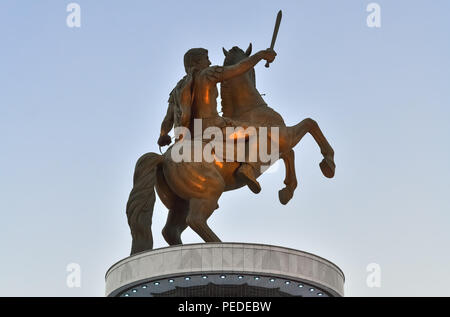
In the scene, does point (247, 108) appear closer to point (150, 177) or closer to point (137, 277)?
point (150, 177)

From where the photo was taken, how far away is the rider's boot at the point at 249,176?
2194cm

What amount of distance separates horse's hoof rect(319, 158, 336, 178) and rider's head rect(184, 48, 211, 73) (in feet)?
10.5

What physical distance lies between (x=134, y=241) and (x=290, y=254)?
3.42 metres

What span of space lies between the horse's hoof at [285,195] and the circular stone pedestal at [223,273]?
288 cm

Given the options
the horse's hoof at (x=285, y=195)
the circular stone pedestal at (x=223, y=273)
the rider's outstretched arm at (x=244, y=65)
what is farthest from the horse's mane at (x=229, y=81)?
the circular stone pedestal at (x=223, y=273)

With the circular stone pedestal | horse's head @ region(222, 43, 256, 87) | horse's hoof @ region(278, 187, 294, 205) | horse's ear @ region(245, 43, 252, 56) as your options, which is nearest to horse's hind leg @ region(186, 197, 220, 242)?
the circular stone pedestal

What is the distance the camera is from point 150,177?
71.3 feet

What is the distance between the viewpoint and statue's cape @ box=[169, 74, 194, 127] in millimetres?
22266

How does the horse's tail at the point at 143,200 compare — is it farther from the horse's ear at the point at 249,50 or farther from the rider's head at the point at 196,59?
the horse's ear at the point at 249,50

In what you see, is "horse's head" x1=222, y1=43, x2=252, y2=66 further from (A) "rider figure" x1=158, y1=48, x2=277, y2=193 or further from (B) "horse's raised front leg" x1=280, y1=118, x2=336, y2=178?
(B) "horse's raised front leg" x1=280, y1=118, x2=336, y2=178

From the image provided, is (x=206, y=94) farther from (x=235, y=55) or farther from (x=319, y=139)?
(x=319, y=139)

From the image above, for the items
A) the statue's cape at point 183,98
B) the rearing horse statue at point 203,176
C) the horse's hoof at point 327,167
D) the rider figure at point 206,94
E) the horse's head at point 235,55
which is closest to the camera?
the rearing horse statue at point 203,176
